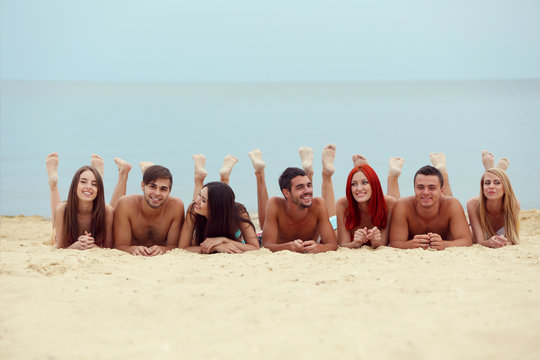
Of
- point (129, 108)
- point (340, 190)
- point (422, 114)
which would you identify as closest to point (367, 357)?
point (340, 190)

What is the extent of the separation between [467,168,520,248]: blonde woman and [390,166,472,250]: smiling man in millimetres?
216

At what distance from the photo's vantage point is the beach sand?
267cm

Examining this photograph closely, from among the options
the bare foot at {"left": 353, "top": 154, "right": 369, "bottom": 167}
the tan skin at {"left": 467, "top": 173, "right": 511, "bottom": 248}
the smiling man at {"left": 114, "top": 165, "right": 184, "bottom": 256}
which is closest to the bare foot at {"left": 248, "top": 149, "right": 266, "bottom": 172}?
the bare foot at {"left": 353, "top": 154, "right": 369, "bottom": 167}

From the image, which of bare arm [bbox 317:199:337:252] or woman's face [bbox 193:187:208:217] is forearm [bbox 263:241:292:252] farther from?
woman's face [bbox 193:187:208:217]

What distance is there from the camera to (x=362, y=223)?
17.5ft

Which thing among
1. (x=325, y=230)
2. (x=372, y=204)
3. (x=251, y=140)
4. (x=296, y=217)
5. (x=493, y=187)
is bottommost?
(x=325, y=230)

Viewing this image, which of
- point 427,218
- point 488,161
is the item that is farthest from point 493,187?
point 488,161

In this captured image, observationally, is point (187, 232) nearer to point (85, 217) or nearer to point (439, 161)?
point (85, 217)

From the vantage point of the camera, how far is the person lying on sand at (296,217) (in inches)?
202

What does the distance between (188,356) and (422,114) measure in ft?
62.0

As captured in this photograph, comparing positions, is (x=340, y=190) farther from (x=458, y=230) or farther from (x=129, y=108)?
(x=129, y=108)

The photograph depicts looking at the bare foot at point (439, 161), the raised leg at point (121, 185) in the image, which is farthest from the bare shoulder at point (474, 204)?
the raised leg at point (121, 185)

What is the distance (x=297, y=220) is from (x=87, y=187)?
72.7 inches

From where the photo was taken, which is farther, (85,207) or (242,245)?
(85,207)
